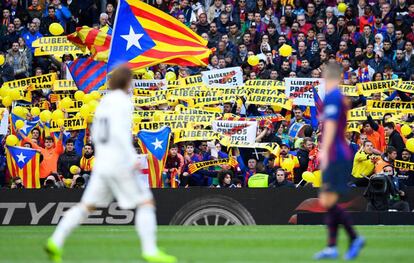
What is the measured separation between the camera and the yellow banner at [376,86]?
2630 cm

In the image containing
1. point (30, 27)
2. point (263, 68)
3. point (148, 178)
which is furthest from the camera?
point (30, 27)

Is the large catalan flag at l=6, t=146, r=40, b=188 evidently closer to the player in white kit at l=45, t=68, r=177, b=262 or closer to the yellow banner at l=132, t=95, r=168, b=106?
the yellow banner at l=132, t=95, r=168, b=106

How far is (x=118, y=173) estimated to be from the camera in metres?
13.0

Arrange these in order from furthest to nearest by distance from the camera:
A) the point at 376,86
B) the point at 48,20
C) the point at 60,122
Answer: the point at 48,20 < the point at 376,86 < the point at 60,122

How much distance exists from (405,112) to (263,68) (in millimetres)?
4147

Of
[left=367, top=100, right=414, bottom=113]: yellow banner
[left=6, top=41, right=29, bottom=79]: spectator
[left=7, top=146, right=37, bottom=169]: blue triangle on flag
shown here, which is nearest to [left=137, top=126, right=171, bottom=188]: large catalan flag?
[left=7, top=146, right=37, bottom=169]: blue triangle on flag

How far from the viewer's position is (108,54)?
25.7 m

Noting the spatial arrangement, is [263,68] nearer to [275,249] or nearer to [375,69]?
[375,69]

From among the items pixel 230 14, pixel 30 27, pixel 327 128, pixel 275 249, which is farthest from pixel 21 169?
pixel 327 128

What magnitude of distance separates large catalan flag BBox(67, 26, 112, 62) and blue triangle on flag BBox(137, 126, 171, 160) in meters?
2.58

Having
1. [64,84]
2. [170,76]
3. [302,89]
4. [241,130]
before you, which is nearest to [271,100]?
[302,89]

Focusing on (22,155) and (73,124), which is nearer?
(22,155)

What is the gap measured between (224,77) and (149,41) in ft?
8.63

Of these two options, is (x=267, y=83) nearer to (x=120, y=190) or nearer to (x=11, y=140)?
(x=11, y=140)
